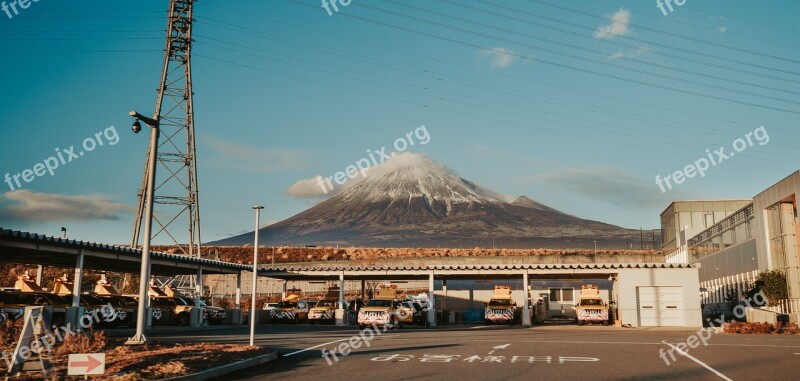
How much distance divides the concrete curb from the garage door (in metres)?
29.7

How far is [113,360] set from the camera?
543 inches

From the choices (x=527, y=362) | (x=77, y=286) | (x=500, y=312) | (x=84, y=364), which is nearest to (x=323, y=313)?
(x=500, y=312)

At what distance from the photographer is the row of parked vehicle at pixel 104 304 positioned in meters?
28.0

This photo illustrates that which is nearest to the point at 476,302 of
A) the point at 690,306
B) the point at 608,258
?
the point at 690,306

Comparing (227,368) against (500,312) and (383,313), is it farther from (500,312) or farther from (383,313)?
(500,312)

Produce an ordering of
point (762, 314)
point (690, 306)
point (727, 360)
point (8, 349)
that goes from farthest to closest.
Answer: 1. point (690, 306)
2. point (762, 314)
3. point (727, 360)
4. point (8, 349)

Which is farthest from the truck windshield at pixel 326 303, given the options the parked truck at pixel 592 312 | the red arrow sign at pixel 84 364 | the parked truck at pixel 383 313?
the red arrow sign at pixel 84 364

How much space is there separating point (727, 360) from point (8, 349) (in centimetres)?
1665

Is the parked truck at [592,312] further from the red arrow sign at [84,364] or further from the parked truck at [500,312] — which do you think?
the red arrow sign at [84,364]

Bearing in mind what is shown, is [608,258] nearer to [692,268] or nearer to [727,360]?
[692,268]

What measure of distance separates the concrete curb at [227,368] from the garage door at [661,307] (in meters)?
29.7

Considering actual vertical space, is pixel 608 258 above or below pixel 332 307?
above

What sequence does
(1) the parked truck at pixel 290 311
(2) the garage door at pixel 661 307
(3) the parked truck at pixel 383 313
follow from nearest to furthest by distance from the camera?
(3) the parked truck at pixel 383 313
(2) the garage door at pixel 661 307
(1) the parked truck at pixel 290 311

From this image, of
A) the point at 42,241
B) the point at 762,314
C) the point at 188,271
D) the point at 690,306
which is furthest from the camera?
the point at 188,271
